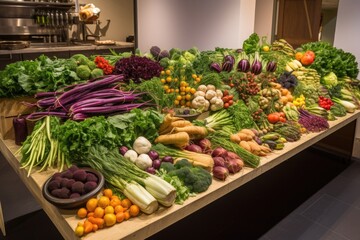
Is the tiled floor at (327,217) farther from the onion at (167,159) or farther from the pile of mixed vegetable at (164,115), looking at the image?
the onion at (167,159)

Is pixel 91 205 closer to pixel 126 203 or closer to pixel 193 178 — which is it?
pixel 126 203

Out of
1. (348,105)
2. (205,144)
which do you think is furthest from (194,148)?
(348,105)

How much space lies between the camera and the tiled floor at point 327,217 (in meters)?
2.79

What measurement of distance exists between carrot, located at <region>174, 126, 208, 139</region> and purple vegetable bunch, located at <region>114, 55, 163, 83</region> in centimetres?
67

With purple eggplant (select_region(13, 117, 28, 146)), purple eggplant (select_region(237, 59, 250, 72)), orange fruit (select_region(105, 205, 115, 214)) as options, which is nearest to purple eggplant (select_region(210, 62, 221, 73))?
purple eggplant (select_region(237, 59, 250, 72))

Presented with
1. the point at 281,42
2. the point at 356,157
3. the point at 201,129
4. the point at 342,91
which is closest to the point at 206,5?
the point at 281,42

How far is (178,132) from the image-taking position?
85.9 inches

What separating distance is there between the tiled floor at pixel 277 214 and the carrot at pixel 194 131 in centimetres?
98

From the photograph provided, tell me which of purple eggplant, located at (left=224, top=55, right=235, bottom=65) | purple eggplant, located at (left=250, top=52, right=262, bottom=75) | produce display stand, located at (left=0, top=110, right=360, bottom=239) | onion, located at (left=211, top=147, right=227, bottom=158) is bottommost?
produce display stand, located at (left=0, top=110, right=360, bottom=239)

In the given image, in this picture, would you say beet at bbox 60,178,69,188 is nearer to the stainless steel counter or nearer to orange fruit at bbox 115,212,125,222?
orange fruit at bbox 115,212,125,222

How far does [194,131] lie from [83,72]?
3.23 ft

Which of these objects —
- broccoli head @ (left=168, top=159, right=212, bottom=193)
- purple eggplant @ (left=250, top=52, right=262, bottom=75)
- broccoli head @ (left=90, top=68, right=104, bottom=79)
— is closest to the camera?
broccoli head @ (left=168, top=159, right=212, bottom=193)

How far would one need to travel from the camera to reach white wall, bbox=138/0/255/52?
208 inches

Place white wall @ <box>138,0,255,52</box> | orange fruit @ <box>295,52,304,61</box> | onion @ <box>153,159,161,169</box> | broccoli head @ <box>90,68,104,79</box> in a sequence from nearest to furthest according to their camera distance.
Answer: onion @ <box>153,159,161,169</box> → broccoli head @ <box>90,68,104,79</box> → orange fruit @ <box>295,52,304,61</box> → white wall @ <box>138,0,255,52</box>
